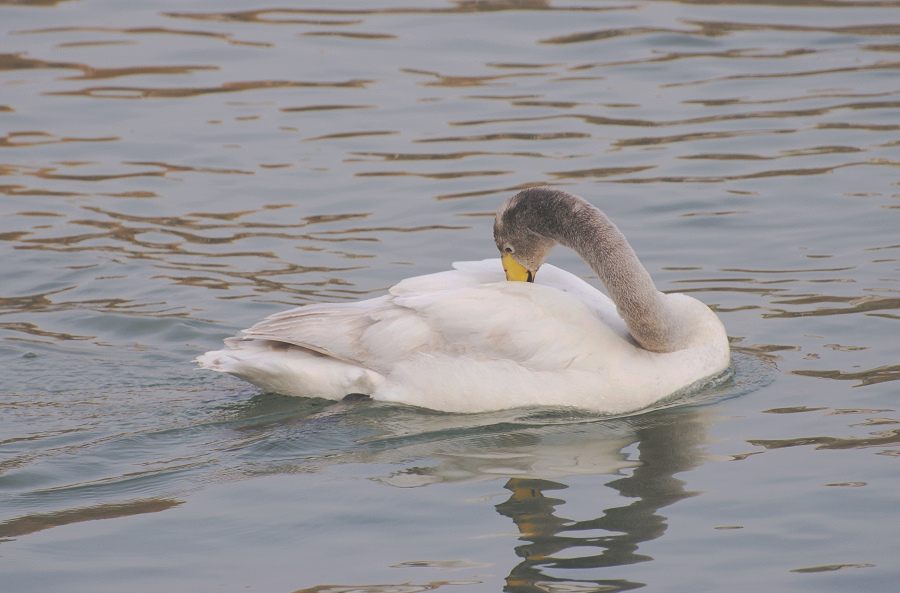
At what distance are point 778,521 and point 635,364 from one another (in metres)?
1.64

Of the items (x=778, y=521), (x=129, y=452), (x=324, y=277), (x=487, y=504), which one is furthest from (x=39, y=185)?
(x=778, y=521)

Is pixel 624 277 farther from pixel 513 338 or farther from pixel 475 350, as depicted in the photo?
Answer: pixel 475 350

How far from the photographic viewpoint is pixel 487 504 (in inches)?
224

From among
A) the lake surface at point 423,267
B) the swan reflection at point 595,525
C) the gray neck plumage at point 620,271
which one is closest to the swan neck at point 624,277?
the gray neck plumage at point 620,271

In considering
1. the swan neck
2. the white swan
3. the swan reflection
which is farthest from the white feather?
the swan reflection

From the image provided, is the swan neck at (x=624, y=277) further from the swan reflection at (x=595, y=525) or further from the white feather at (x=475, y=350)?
the swan reflection at (x=595, y=525)

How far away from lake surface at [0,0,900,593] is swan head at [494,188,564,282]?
1.02m

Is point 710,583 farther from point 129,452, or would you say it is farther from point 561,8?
point 561,8

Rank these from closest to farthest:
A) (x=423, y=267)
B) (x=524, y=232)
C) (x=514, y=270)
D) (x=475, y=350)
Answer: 1. (x=475, y=350)
2. (x=524, y=232)
3. (x=514, y=270)
4. (x=423, y=267)

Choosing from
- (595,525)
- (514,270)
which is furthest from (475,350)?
(595,525)

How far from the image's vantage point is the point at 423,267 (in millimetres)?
9586

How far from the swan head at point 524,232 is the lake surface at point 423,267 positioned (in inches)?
40.2

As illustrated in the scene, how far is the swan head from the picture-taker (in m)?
7.17

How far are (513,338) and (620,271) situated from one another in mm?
737
